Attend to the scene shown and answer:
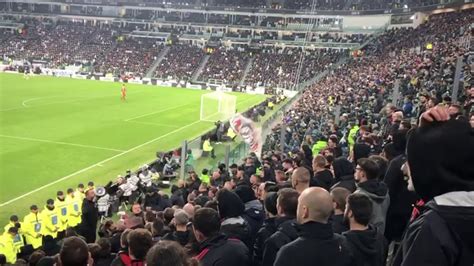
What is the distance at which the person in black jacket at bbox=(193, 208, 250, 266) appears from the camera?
14.4 ft

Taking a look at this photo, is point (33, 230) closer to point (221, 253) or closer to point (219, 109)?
point (221, 253)

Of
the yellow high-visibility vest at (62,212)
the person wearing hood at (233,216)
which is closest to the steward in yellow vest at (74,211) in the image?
the yellow high-visibility vest at (62,212)

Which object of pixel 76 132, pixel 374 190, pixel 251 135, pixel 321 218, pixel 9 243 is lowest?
pixel 76 132

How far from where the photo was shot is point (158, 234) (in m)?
6.52

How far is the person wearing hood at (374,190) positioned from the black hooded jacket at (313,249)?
168 centimetres

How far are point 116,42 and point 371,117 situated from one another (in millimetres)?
72194

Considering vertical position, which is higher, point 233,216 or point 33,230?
point 233,216

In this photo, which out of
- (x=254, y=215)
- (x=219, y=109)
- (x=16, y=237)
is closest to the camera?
(x=254, y=215)

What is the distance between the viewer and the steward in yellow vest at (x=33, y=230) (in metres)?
11.4

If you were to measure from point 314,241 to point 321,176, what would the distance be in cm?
381

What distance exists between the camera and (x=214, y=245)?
4.48m

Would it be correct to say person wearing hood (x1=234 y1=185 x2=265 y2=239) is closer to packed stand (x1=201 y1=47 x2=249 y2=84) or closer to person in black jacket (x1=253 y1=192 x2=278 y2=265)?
person in black jacket (x1=253 y1=192 x2=278 y2=265)

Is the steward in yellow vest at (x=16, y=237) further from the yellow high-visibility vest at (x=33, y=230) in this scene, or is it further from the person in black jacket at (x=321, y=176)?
the person in black jacket at (x=321, y=176)

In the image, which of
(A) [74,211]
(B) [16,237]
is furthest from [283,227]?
(A) [74,211]
